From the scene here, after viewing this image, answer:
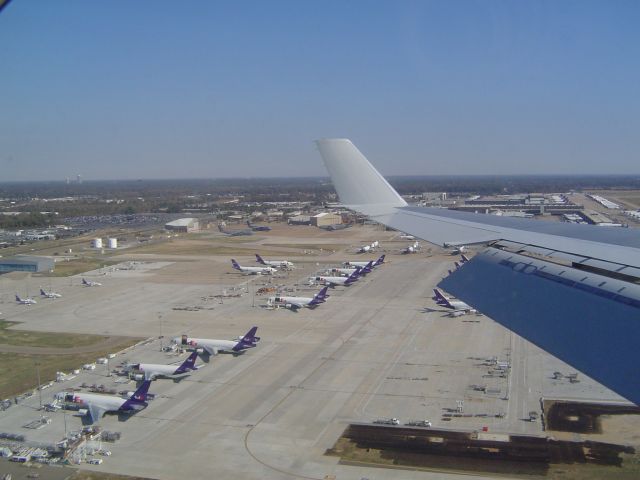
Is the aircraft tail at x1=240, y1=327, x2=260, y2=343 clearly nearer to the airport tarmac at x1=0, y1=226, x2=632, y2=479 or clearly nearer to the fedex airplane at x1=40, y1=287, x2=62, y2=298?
the airport tarmac at x1=0, y1=226, x2=632, y2=479

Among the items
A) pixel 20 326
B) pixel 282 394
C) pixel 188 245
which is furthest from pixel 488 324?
pixel 188 245

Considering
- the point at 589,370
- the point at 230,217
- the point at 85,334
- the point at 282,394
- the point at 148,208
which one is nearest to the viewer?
the point at 589,370

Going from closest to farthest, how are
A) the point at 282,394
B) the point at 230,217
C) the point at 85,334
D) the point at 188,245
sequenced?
the point at 282,394 < the point at 85,334 < the point at 188,245 < the point at 230,217

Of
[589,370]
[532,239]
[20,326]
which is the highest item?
[532,239]

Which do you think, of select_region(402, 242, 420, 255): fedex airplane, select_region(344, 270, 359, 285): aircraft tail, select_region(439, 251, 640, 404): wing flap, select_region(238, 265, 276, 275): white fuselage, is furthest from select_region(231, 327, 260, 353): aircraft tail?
select_region(402, 242, 420, 255): fedex airplane

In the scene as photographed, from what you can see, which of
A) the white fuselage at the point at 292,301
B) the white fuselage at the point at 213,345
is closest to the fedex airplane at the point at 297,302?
the white fuselage at the point at 292,301

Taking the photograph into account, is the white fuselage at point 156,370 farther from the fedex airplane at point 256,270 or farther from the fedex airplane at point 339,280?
the fedex airplane at point 256,270

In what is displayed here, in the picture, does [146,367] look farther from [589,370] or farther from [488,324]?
[589,370]
